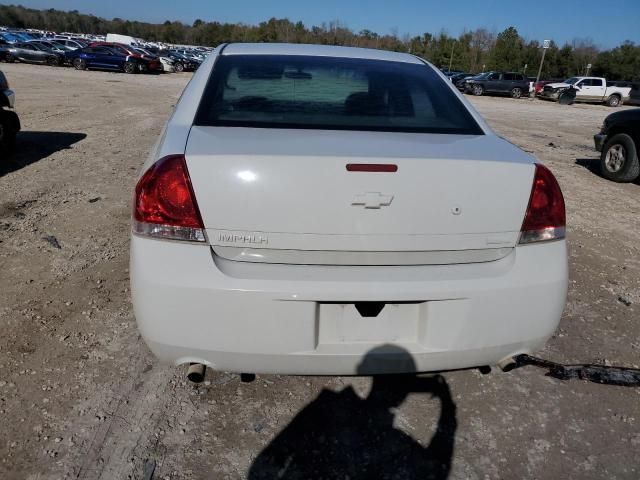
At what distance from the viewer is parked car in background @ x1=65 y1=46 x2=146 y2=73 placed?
32.0 metres

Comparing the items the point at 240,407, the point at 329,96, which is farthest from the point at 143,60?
the point at 240,407

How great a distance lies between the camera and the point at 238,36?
8794cm

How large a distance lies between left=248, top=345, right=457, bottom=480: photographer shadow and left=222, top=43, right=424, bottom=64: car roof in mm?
1808

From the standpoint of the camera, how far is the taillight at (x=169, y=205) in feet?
6.07

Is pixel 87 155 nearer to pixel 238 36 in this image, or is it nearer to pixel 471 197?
pixel 471 197

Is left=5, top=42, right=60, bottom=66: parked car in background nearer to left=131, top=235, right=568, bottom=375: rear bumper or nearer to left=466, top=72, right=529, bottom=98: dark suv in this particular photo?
left=466, top=72, right=529, bottom=98: dark suv

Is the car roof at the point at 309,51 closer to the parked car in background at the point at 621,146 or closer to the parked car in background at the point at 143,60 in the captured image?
the parked car in background at the point at 621,146

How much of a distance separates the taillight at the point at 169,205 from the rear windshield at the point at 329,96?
41 centimetres

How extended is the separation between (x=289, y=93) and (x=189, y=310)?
1276 millimetres

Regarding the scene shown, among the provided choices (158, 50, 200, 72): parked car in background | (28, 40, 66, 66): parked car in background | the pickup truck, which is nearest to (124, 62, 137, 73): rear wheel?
(28, 40, 66, 66): parked car in background

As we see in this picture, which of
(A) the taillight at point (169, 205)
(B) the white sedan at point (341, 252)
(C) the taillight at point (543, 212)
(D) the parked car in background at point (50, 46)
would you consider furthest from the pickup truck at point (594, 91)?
(A) the taillight at point (169, 205)

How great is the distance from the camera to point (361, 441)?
2219 millimetres

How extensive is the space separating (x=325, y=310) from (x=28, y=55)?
38875 mm

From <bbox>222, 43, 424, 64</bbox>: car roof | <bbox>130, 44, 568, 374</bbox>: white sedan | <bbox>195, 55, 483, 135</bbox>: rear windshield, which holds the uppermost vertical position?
<bbox>222, 43, 424, 64</bbox>: car roof
